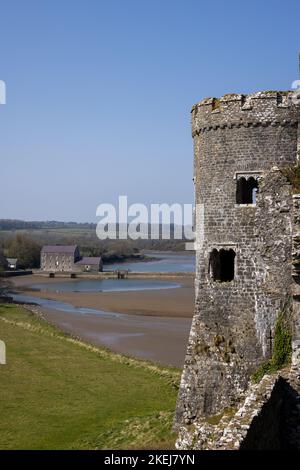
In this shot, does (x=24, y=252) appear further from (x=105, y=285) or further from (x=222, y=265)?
(x=222, y=265)

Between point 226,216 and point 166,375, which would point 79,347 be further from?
point 226,216

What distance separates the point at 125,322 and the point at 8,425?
26261 mm

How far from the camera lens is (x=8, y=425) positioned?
18406 millimetres

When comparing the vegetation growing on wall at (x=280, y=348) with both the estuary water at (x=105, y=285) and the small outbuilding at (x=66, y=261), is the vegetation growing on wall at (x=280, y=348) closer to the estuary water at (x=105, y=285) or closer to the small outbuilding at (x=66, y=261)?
the estuary water at (x=105, y=285)

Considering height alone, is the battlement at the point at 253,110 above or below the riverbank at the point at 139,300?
above

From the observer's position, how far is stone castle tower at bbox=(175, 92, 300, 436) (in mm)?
12469

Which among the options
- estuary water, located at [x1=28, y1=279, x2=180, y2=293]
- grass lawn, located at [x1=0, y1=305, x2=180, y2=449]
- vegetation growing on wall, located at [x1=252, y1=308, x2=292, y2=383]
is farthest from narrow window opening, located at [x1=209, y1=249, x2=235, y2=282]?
estuary water, located at [x1=28, y1=279, x2=180, y2=293]

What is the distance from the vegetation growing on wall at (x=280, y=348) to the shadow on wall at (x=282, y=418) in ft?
2.72

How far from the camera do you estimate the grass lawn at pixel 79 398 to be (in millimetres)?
16188

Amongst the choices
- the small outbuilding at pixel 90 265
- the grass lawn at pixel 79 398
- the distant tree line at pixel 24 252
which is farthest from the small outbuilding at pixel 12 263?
the grass lawn at pixel 79 398

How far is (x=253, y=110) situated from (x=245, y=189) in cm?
183

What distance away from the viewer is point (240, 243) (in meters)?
13.1

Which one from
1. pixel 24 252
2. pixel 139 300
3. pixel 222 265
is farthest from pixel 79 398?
pixel 24 252

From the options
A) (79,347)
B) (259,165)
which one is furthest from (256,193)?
(79,347)
